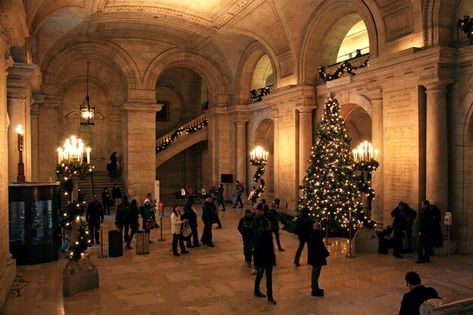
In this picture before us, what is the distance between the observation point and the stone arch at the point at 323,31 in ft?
47.5

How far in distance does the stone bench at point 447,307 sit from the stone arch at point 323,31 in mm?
10270

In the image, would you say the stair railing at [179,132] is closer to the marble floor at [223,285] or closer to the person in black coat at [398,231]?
the marble floor at [223,285]

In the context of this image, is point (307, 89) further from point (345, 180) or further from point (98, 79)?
point (98, 79)

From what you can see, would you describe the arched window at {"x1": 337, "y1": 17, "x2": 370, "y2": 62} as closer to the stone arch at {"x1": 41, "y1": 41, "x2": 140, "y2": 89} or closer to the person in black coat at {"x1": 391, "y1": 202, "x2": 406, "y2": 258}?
the stone arch at {"x1": 41, "y1": 41, "x2": 140, "y2": 89}

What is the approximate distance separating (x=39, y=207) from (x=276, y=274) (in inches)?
240

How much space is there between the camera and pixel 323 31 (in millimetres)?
16297

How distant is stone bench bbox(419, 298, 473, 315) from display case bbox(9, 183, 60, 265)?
30.4 ft

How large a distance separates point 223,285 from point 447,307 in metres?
5.15

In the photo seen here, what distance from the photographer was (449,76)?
11.1m

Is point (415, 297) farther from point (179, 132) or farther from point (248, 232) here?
point (179, 132)

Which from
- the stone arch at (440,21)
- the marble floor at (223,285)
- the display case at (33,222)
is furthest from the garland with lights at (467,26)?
the display case at (33,222)

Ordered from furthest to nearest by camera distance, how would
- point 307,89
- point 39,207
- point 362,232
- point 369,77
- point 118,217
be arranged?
point 307,89
point 369,77
point 118,217
point 362,232
point 39,207

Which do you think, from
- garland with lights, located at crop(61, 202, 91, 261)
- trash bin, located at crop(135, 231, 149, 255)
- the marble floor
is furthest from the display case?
garland with lights, located at crop(61, 202, 91, 261)

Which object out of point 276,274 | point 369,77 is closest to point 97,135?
point 369,77
